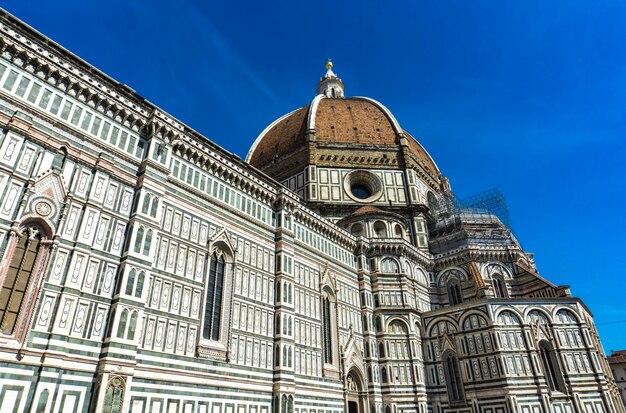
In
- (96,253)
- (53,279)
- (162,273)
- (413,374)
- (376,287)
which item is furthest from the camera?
(376,287)

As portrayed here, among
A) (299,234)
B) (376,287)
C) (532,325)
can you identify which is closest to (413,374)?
(376,287)

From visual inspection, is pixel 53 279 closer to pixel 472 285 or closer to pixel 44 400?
pixel 44 400

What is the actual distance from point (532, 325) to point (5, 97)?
Answer: 1173 inches

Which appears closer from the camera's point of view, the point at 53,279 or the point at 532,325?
the point at 53,279

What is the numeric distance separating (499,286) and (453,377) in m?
8.69

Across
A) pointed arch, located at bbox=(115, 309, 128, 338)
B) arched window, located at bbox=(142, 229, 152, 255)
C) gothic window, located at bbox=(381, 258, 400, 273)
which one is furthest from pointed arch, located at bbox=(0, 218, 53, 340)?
gothic window, located at bbox=(381, 258, 400, 273)

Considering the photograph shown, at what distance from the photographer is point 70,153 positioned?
15.4m

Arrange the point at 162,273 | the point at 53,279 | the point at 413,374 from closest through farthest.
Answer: the point at 53,279 < the point at 162,273 < the point at 413,374

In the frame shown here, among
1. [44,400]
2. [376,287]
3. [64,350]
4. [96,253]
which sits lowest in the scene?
[44,400]

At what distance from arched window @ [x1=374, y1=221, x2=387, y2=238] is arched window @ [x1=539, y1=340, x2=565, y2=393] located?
496 inches

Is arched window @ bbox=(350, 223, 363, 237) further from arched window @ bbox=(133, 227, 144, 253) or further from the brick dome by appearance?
arched window @ bbox=(133, 227, 144, 253)

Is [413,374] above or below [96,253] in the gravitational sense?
below

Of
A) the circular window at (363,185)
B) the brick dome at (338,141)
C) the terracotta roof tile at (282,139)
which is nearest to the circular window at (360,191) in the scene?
the circular window at (363,185)

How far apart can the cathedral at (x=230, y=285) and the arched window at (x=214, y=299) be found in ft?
0.24
